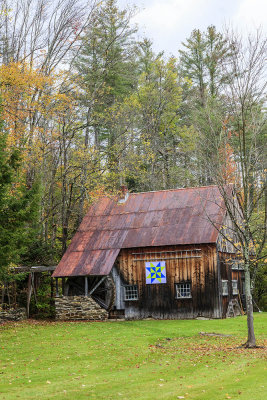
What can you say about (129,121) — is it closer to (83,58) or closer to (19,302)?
(83,58)

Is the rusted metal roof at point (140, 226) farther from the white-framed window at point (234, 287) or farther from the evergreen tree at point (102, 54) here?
the evergreen tree at point (102, 54)

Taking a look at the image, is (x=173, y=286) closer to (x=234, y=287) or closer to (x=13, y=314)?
(x=234, y=287)

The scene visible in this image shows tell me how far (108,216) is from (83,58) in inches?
581

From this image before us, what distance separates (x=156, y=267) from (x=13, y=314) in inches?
301

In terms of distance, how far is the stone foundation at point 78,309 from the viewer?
24375 mm

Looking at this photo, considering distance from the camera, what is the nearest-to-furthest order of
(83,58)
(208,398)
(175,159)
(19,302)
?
(208,398), (19,302), (83,58), (175,159)

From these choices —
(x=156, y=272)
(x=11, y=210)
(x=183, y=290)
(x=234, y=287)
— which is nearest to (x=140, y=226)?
(x=156, y=272)

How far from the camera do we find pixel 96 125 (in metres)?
33.2

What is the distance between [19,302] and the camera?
88.1 ft

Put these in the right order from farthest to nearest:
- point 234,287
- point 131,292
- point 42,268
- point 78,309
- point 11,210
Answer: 1. point 234,287
2. point 42,268
3. point 131,292
4. point 78,309
5. point 11,210

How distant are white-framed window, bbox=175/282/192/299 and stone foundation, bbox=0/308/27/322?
26.7 ft

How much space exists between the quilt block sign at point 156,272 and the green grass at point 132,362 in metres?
2.98

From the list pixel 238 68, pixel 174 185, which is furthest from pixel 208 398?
pixel 174 185

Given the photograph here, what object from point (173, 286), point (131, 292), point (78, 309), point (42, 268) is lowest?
point (78, 309)
